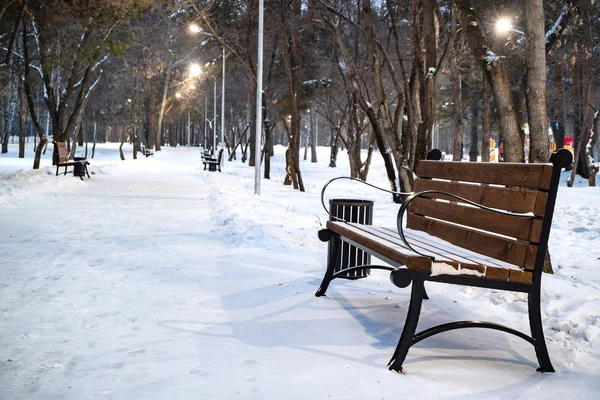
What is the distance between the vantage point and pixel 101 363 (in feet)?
10.3

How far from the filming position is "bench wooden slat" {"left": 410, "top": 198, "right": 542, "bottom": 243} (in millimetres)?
3326

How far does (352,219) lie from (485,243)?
181 centimetres

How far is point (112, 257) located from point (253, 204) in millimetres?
5321

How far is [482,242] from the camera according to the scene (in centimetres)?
383

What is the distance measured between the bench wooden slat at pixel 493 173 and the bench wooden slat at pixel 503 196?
0.04 m

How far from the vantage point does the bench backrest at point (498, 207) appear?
10.7 feet

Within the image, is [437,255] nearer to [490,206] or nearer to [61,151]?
[490,206]

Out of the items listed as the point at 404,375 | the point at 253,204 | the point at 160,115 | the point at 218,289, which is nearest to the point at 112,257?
the point at 218,289

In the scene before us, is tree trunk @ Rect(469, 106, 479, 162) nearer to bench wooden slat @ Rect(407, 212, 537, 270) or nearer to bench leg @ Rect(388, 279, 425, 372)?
bench wooden slat @ Rect(407, 212, 537, 270)

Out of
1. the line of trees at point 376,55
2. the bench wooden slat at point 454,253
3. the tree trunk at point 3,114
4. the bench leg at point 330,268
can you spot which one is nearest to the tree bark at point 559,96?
the line of trees at point 376,55

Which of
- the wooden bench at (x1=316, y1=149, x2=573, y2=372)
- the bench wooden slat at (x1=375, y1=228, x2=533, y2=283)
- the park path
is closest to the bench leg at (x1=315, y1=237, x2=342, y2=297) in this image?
the wooden bench at (x1=316, y1=149, x2=573, y2=372)

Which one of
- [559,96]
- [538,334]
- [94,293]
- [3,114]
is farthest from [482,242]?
[3,114]

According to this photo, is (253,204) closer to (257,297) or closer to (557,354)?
(257,297)

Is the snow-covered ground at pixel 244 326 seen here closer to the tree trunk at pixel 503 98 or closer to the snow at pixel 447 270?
the snow at pixel 447 270
